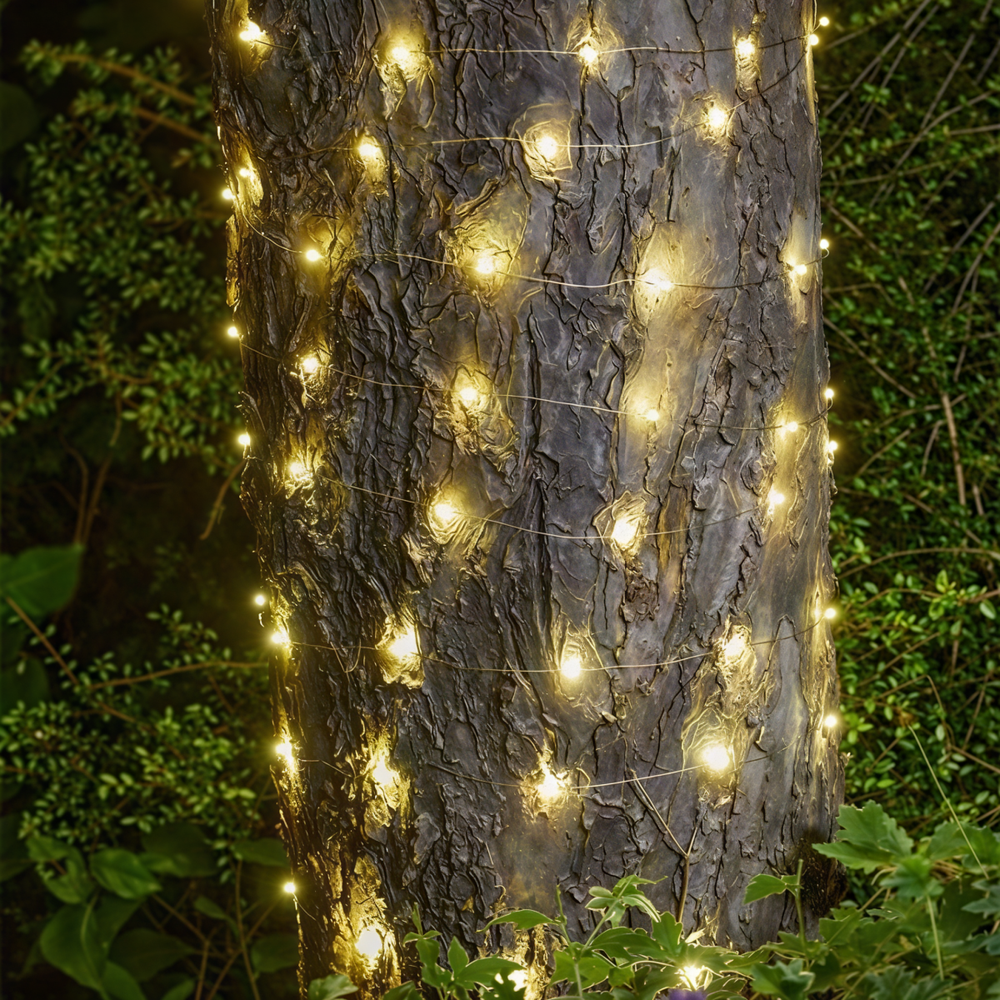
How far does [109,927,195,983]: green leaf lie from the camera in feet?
5.50

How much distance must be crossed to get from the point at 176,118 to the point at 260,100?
1.03 m

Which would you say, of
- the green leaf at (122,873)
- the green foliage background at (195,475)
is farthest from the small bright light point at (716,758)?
the green leaf at (122,873)

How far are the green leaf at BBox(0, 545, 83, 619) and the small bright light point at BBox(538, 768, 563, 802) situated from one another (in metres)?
0.59

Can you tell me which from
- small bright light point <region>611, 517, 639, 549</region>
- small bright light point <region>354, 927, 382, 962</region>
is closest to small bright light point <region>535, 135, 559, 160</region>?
small bright light point <region>611, 517, 639, 549</region>

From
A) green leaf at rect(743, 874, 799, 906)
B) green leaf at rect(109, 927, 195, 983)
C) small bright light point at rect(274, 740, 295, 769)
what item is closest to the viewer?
green leaf at rect(743, 874, 799, 906)

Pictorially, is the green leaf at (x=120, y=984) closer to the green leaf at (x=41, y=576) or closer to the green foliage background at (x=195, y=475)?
the green foliage background at (x=195, y=475)

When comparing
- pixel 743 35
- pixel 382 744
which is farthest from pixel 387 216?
pixel 382 744

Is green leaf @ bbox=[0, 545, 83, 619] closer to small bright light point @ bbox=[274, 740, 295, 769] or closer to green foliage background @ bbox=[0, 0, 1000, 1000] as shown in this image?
small bright light point @ bbox=[274, 740, 295, 769]

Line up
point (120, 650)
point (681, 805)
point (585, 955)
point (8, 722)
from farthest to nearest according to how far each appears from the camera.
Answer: point (120, 650), point (8, 722), point (681, 805), point (585, 955)

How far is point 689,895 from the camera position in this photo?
915 mm

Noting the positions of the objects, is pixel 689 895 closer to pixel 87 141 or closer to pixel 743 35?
pixel 743 35

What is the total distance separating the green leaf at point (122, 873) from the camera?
1609 millimetres

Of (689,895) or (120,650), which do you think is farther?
(120,650)

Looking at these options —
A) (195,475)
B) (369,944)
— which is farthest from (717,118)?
(195,475)
